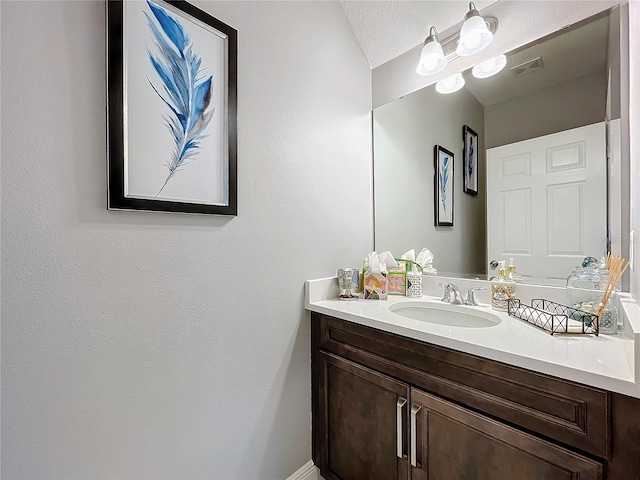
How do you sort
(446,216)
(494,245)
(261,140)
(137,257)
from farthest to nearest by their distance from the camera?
(446,216), (494,245), (261,140), (137,257)

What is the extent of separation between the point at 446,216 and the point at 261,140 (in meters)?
0.99

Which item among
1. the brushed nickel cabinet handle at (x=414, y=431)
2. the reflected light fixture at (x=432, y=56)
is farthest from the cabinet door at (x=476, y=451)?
the reflected light fixture at (x=432, y=56)

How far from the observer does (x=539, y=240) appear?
48.9 inches

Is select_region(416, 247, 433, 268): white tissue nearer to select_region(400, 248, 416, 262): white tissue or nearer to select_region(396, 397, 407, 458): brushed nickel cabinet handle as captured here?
select_region(400, 248, 416, 262): white tissue

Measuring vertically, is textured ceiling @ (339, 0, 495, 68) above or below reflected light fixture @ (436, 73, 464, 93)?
above

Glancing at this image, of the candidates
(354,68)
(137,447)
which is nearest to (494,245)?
(354,68)

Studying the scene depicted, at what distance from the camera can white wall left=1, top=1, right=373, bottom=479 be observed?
0.78 meters

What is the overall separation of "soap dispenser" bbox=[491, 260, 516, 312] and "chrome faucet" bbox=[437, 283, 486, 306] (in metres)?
0.08

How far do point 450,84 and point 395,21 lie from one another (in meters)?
0.43

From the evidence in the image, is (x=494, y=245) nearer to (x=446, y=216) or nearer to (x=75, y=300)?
(x=446, y=216)

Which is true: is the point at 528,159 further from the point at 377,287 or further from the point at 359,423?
the point at 359,423

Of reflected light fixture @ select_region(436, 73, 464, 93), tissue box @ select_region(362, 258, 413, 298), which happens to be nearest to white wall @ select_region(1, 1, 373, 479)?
tissue box @ select_region(362, 258, 413, 298)

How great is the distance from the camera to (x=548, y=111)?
48.6 inches

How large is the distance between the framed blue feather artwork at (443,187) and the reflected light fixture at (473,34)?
0.44m
